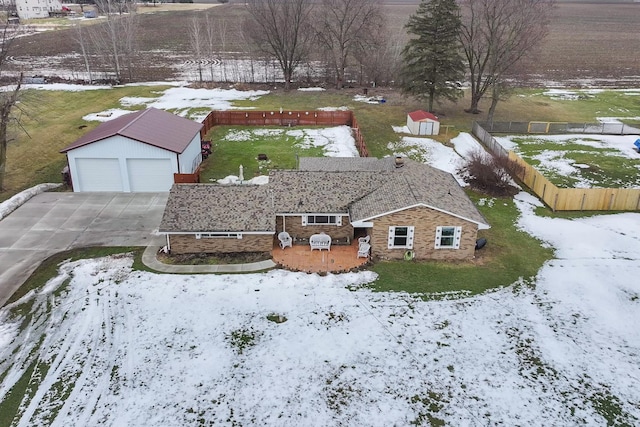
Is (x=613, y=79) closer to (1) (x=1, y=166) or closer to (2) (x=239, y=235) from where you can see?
(2) (x=239, y=235)

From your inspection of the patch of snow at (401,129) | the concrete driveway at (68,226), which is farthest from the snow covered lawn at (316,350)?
the patch of snow at (401,129)

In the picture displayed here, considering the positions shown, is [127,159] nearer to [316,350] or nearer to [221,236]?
[221,236]

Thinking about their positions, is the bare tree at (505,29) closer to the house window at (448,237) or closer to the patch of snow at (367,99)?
the patch of snow at (367,99)

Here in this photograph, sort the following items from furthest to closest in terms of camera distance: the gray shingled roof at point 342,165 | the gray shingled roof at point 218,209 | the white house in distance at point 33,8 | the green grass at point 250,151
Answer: the white house in distance at point 33,8
the green grass at point 250,151
the gray shingled roof at point 342,165
the gray shingled roof at point 218,209

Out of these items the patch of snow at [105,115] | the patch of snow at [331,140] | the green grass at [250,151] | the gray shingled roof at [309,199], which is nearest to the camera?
the gray shingled roof at [309,199]

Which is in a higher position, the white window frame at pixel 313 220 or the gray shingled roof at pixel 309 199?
the gray shingled roof at pixel 309 199
